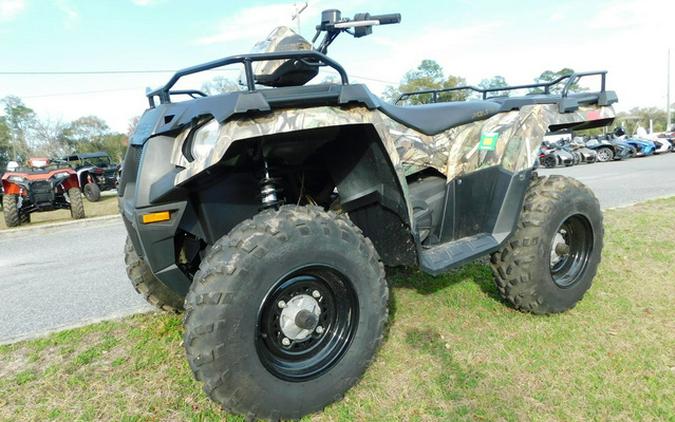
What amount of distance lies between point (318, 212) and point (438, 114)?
129cm

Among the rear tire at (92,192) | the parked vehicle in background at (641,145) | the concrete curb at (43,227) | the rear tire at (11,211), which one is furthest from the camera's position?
the parked vehicle in background at (641,145)

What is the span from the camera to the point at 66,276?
533cm

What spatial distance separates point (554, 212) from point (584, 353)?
3.12 ft

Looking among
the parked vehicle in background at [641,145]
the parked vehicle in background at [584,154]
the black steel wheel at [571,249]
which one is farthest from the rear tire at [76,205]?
the parked vehicle in background at [641,145]

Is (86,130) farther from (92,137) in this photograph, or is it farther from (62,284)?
(62,284)

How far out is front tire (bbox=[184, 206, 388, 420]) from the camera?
6.50ft

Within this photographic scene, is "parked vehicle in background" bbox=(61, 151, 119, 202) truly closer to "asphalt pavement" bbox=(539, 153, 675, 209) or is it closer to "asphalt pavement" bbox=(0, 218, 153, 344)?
"asphalt pavement" bbox=(0, 218, 153, 344)

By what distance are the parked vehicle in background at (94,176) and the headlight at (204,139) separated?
13.9m

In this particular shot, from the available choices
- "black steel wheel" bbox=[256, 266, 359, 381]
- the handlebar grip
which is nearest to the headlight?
"black steel wheel" bbox=[256, 266, 359, 381]

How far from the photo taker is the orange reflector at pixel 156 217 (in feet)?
7.29

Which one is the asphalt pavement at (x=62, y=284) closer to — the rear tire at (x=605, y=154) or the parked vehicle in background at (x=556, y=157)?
the parked vehicle in background at (x=556, y=157)

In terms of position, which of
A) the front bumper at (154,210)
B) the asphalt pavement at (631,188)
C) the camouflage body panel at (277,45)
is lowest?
the asphalt pavement at (631,188)

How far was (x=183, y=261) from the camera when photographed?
2865 mm

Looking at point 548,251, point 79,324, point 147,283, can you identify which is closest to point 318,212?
point 147,283
